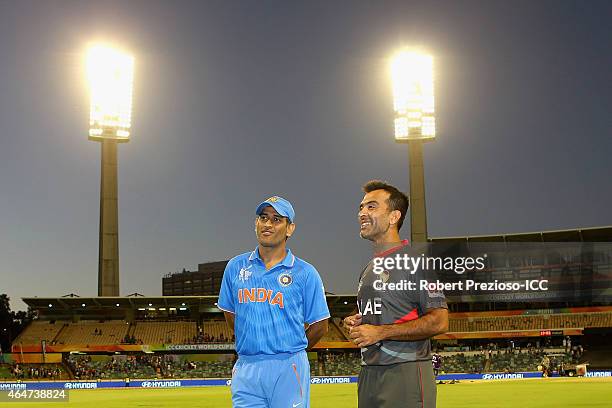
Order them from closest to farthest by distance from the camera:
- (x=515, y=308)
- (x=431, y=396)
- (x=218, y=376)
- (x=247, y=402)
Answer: (x=431, y=396) → (x=247, y=402) → (x=218, y=376) → (x=515, y=308)

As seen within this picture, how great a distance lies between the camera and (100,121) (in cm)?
6338

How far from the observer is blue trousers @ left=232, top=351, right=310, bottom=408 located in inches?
213

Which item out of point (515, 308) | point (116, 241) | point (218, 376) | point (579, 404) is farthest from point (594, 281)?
point (579, 404)

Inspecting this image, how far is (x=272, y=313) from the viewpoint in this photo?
5664 millimetres

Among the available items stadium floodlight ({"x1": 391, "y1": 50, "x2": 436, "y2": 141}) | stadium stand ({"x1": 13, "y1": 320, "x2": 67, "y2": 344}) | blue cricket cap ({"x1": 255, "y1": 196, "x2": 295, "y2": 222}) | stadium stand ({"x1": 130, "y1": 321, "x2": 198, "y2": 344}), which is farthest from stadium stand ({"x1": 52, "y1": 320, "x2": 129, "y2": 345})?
blue cricket cap ({"x1": 255, "y1": 196, "x2": 295, "y2": 222})

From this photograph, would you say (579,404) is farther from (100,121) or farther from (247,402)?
(100,121)

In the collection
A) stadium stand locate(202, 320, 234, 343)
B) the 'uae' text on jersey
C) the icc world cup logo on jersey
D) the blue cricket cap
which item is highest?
the blue cricket cap

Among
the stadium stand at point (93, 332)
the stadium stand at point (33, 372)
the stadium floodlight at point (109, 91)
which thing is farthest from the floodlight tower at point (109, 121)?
the stadium stand at point (33, 372)

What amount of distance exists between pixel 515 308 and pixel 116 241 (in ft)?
123

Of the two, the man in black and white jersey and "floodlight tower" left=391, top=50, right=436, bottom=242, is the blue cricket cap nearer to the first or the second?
the man in black and white jersey

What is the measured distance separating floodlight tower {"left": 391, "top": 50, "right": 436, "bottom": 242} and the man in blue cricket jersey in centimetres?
5827

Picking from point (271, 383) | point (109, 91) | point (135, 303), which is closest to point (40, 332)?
point (135, 303)

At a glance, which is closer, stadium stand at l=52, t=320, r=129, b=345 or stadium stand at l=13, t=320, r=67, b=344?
stadium stand at l=13, t=320, r=67, b=344

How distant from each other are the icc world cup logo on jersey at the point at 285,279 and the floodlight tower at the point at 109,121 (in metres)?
59.6
